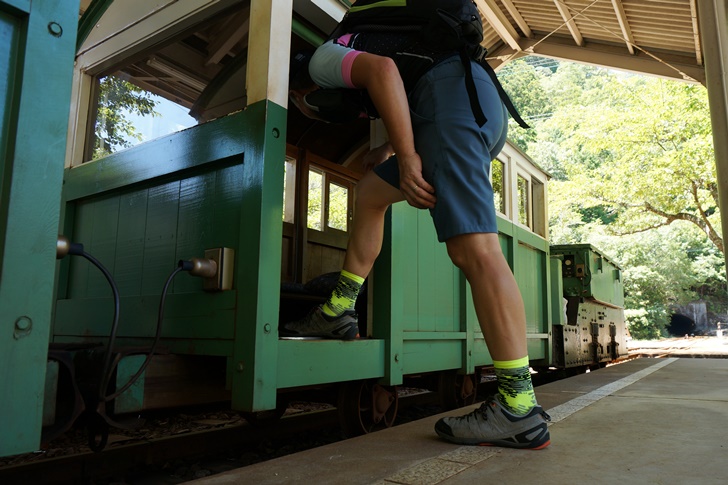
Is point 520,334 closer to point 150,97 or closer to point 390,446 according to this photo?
point 390,446

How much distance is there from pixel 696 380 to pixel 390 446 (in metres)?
3.88

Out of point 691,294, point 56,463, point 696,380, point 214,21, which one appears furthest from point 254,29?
point 691,294

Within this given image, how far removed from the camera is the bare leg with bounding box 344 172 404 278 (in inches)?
95.7

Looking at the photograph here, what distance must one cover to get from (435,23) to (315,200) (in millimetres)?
2602

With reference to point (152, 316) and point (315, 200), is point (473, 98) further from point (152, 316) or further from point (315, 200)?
point (315, 200)

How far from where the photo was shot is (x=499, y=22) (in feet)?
31.2

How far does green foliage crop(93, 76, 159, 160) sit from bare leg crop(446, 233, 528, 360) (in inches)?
71.3

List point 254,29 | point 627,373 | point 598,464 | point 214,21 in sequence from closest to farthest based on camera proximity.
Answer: point 598,464 → point 254,29 → point 214,21 → point 627,373

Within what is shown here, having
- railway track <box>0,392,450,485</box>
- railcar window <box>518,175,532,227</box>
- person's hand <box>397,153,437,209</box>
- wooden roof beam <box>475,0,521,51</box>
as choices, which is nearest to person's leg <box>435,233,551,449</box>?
person's hand <box>397,153,437,209</box>

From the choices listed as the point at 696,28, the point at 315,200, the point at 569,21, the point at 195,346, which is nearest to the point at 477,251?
the point at 195,346

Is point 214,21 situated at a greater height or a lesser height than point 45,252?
greater

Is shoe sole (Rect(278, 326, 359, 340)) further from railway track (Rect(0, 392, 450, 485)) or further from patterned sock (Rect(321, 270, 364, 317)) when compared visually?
→ railway track (Rect(0, 392, 450, 485))

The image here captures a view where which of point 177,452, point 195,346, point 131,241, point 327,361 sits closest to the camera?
point 195,346

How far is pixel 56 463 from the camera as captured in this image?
2418mm
